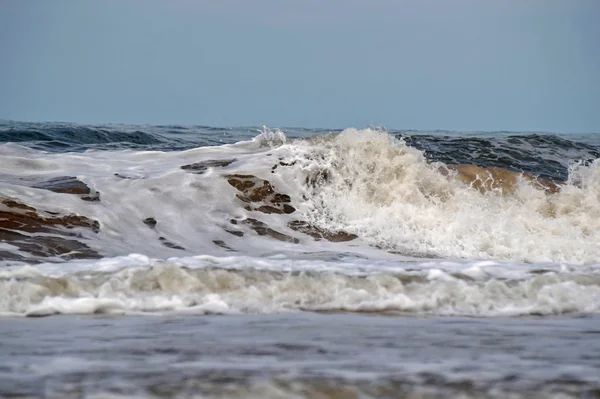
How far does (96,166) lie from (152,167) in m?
0.65

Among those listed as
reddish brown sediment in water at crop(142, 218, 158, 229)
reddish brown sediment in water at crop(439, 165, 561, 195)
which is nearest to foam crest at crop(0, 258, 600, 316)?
reddish brown sediment in water at crop(142, 218, 158, 229)

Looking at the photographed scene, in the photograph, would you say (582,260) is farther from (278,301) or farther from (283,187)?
(278,301)

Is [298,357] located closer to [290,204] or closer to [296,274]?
[296,274]

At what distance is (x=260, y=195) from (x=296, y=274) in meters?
3.60

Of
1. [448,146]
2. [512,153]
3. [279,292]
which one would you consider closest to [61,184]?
[279,292]

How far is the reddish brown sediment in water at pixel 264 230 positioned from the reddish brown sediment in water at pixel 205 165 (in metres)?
1.33

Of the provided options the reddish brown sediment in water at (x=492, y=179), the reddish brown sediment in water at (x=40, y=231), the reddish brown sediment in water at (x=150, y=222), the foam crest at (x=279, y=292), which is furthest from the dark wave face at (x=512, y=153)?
the foam crest at (x=279, y=292)

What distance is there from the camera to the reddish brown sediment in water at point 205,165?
31.6ft

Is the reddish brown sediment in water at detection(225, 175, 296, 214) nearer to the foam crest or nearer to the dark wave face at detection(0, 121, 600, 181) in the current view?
the foam crest

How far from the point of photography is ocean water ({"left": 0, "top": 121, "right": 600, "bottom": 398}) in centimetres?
312

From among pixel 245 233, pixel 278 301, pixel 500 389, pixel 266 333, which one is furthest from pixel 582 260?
pixel 500 389

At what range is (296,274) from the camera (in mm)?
5648

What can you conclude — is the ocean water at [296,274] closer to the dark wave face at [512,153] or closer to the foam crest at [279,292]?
the foam crest at [279,292]

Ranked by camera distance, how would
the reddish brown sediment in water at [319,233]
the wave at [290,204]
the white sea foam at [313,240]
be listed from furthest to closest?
the reddish brown sediment in water at [319,233] < the wave at [290,204] < the white sea foam at [313,240]
